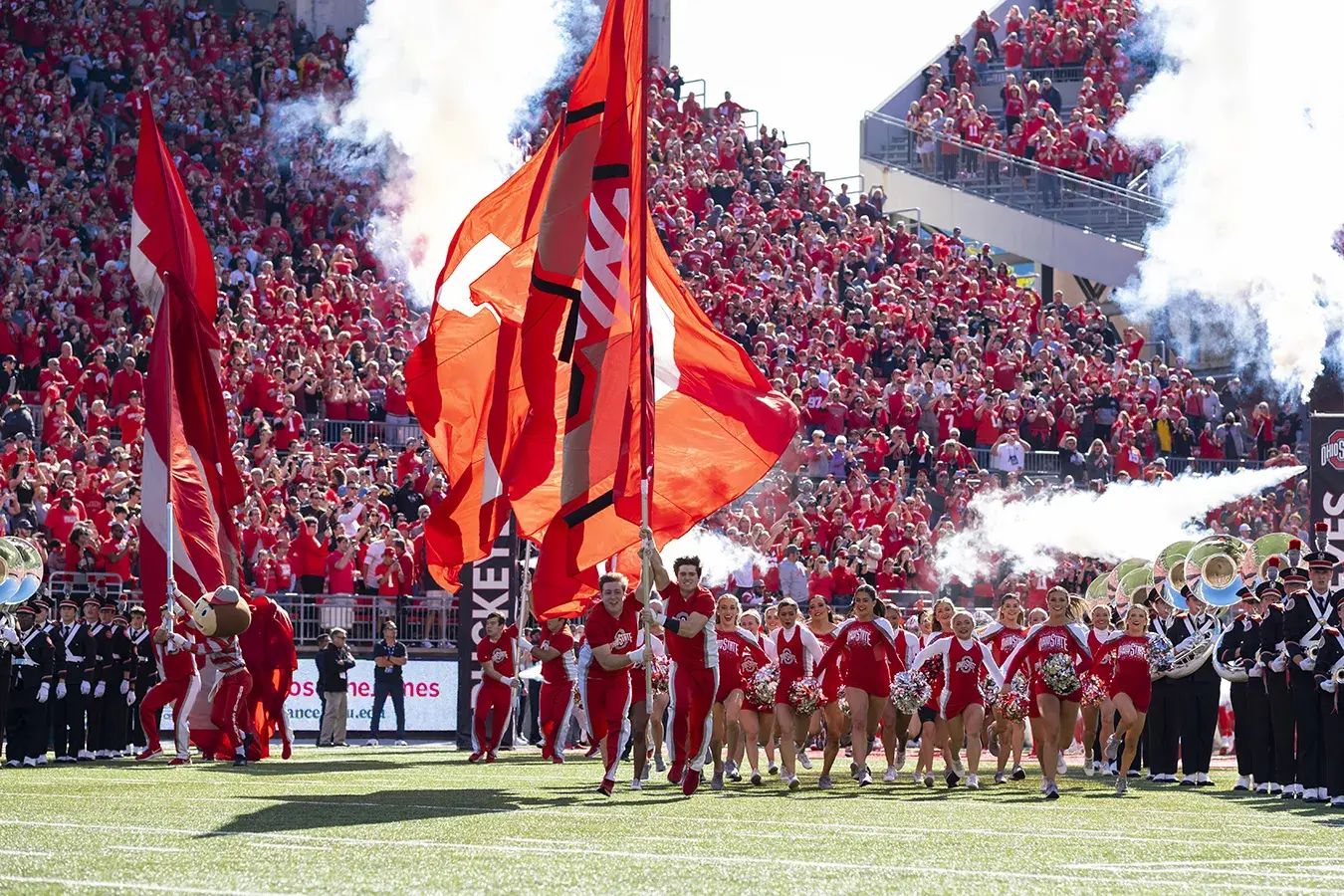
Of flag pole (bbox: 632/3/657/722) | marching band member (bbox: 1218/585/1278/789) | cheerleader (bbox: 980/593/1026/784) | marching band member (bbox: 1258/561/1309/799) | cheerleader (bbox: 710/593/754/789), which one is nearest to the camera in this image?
flag pole (bbox: 632/3/657/722)

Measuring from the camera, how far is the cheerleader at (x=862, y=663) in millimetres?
16062

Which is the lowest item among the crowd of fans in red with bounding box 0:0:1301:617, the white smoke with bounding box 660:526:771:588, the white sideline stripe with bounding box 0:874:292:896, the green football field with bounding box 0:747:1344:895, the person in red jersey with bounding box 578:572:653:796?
the white sideline stripe with bounding box 0:874:292:896

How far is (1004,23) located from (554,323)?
97.1 ft

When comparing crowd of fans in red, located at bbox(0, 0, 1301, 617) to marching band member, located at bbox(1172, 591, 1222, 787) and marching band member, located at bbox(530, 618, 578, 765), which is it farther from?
marching band member, located at bbox(1172, 591, 1222, 787)

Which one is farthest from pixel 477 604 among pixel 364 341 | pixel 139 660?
pixel 364 341

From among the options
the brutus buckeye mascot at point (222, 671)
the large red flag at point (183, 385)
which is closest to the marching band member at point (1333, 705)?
the brutus buckeye mascot at point (222, 671)

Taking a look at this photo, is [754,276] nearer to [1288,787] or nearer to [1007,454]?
[1007,454]

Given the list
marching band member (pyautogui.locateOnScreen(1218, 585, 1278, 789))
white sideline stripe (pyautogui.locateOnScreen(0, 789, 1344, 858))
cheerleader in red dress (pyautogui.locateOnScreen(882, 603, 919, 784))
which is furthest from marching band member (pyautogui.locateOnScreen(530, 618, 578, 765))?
white sideline stripe (pyautogui.locateOnScreen(0, 789, 1344, 858))

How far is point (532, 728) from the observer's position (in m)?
24.3

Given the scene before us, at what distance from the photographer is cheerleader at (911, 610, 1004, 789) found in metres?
16.0

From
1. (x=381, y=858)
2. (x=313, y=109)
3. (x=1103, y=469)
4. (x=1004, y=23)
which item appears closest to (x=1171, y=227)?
(x=1103, y=469)

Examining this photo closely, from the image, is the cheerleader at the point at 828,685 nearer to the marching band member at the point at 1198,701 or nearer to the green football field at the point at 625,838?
the green football field at the point at 625,838

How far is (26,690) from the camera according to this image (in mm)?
18312

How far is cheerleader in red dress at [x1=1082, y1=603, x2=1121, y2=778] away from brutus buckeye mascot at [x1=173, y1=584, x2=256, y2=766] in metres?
6.86
